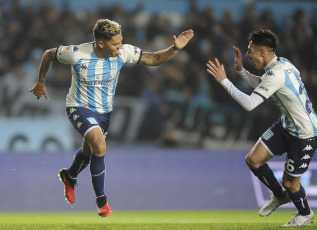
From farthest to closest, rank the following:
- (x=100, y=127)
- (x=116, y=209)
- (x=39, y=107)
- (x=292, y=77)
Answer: (x=39, y=107), (x=116, y=209), (x=100, y=127), (x=292, y=77)

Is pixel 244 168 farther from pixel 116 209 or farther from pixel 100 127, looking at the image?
pixel 100 127

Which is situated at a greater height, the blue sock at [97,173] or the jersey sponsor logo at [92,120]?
the jersey sponsor logo at [92,120]

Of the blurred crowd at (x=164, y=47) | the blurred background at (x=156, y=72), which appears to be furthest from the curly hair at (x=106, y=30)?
the blurred crowd at (x=164, y=47)

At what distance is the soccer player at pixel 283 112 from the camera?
20.7ft

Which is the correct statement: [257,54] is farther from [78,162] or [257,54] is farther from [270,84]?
[78,162]

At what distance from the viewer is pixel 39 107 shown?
12414 mm

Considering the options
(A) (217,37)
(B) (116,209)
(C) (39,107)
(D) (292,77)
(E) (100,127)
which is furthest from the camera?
(A) (217,37)

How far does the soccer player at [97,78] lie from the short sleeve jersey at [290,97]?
1.07 m

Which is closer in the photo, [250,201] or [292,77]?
[292,77]

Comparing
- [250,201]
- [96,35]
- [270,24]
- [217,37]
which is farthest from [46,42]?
[96,35]

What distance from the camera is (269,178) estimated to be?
6.96m

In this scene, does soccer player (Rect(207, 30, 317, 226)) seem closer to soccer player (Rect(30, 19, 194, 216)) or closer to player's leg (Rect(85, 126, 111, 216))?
soccer player (Rect(30, 19, 194, 216))

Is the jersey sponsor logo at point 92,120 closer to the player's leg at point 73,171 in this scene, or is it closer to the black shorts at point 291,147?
the player's leg at point 73,171

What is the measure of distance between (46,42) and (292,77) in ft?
24.4
